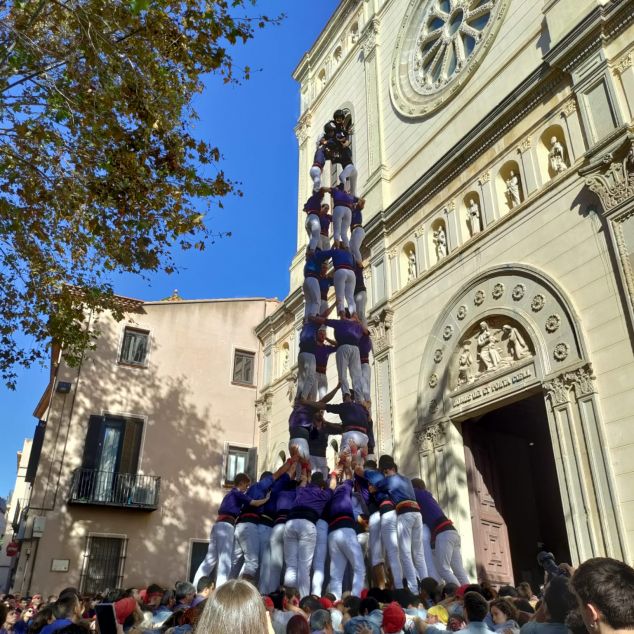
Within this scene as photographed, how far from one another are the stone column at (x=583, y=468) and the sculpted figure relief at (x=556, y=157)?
4.27 m

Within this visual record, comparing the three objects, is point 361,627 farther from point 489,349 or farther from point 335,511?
point 489,349

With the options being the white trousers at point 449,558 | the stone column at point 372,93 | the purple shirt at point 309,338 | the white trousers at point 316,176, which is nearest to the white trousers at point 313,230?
the white trousers at point 316,176

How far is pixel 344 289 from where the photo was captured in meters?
11.6

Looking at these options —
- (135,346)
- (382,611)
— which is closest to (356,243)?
(382,611)

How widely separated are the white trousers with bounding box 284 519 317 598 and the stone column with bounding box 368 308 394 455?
631 centimetres

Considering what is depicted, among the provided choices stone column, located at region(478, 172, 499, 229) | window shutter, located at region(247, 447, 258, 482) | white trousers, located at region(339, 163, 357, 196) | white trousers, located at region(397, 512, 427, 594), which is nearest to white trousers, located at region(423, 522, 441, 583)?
white trousers, located at region(397, 512, 427, 594)

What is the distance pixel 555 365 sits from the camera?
11.0 metres

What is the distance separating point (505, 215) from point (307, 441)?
6573mm

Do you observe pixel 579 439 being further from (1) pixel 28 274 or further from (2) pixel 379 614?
(1) pixel 28 274

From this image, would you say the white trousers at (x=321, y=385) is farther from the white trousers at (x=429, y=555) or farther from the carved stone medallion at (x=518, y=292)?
the carved stone medallion at (x=518, y=292)

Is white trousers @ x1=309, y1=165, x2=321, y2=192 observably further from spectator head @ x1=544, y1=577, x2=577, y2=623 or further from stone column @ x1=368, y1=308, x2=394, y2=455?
A: spectator head @ x1=544, y1=577, x2=577, y2=623

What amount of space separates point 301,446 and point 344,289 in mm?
3164

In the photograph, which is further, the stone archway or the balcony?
the balcony

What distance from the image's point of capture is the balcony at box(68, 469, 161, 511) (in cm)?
1823
